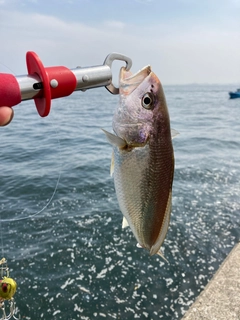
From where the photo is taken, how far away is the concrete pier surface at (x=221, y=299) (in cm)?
374

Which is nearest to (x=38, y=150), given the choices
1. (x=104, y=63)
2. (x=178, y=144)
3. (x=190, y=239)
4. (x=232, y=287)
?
(x=178, y=144)

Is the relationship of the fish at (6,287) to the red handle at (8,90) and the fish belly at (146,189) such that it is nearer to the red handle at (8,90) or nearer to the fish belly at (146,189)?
the fish belly at (146,189)

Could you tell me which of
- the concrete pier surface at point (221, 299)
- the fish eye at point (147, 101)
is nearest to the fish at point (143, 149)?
the fish eye at point (147, 101)

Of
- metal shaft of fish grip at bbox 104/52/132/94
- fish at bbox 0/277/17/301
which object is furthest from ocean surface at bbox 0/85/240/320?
metal shaft of fish grip at bbox 104/52/132/94

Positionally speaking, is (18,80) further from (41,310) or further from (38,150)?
(38,150)

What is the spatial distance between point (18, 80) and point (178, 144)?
14817 mm

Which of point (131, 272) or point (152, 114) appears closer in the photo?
point (152, 114)

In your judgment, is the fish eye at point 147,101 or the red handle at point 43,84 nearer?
the red handle at point 43,84

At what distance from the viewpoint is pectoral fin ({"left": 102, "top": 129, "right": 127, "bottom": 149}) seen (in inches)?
63.4

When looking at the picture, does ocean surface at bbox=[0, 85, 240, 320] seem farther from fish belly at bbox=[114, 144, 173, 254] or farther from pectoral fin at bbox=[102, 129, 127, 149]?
Answer: pectoral fin at bbox=[102, 129, 127, 149]

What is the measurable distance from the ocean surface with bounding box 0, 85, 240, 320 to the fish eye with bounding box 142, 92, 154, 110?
222 cm

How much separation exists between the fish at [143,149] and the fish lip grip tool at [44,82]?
0.61 ft

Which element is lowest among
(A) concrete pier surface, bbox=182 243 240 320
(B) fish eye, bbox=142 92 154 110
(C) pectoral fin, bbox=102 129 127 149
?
(A) concrete pier surface, bbox=182 243 240 320

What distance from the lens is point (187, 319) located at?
12.2 ft
